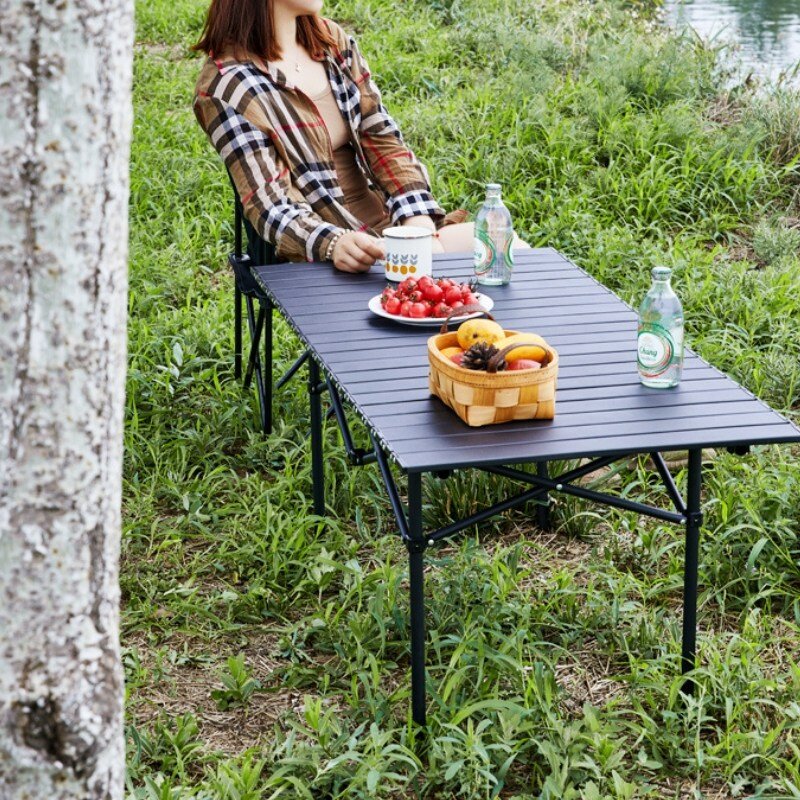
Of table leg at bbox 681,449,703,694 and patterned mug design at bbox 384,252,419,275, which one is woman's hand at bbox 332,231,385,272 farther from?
table leg at bbox 681,449,703,694

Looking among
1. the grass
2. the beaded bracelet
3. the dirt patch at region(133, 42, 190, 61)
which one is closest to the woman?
the beaded bracelet

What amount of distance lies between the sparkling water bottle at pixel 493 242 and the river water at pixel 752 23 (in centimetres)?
490

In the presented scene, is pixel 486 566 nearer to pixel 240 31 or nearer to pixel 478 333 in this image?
pixel 478 333

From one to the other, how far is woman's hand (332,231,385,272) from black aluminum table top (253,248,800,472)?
0.03 m

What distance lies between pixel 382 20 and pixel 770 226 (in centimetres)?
312

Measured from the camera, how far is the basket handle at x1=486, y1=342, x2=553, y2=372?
2.40 metres

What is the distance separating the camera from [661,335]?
2551 mm

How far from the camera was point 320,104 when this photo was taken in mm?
3904

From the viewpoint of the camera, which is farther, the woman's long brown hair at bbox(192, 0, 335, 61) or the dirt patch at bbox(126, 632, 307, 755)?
the woman's long brown hair at bbox(192, 0, 335, 61)

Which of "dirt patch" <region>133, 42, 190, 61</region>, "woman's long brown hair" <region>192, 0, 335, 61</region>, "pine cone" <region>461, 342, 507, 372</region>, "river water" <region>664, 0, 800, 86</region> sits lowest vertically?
"pine cone" <region>461, 342, 507, 372</region>

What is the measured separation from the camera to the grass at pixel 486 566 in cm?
252

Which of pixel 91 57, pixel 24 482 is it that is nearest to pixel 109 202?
pixel 91 57

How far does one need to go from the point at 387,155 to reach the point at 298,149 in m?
0.33

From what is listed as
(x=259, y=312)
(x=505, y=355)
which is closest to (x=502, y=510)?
(x=505, y=355)
